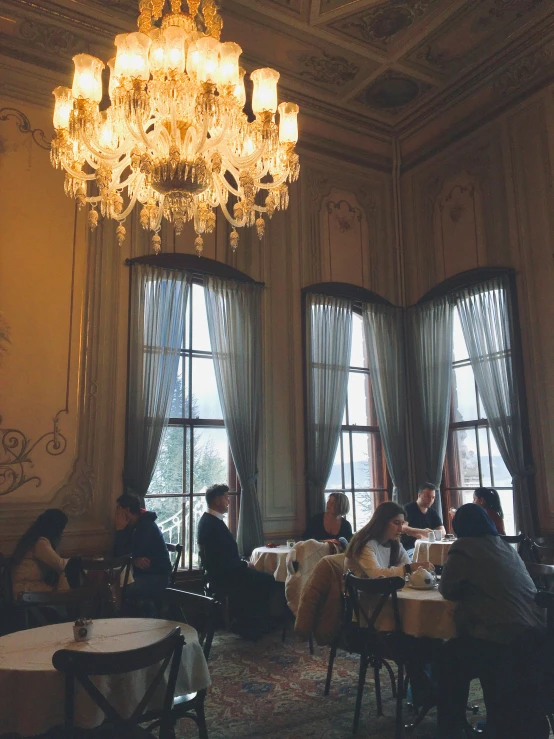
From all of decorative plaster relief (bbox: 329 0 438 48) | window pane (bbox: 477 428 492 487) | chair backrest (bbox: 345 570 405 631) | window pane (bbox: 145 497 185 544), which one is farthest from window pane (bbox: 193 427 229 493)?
decorative plaster relief (bbox: 329 0 438 48)

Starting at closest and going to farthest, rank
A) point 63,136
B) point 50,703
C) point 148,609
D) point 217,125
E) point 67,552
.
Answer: point 50,703
point 217,125
point 63,136
point 148,609
point 67,552

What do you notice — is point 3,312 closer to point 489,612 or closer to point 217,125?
point 217,125

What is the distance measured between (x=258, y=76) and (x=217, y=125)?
2.18 feet

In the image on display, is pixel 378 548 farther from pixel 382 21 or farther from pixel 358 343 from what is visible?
pixel 382 21

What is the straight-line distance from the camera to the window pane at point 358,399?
768 centimetres

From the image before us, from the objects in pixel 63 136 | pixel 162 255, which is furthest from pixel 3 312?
pixel 63 136

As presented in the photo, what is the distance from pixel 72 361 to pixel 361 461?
11.8 feet

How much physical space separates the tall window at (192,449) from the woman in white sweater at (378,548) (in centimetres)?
282

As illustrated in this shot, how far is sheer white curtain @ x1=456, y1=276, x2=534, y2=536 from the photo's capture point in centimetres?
622

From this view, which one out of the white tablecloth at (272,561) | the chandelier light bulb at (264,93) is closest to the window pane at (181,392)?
the white tablecloth at (272,561)

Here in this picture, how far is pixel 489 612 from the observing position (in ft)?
9.73

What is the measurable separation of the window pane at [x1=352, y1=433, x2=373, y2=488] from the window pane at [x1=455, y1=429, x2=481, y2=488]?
3.56 feet

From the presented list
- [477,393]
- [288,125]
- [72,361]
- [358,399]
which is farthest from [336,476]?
[288,125]

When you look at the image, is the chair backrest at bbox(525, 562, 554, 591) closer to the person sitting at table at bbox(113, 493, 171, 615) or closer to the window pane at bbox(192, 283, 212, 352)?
the person sitting at table at bbox(113, 493, 171, 615)
